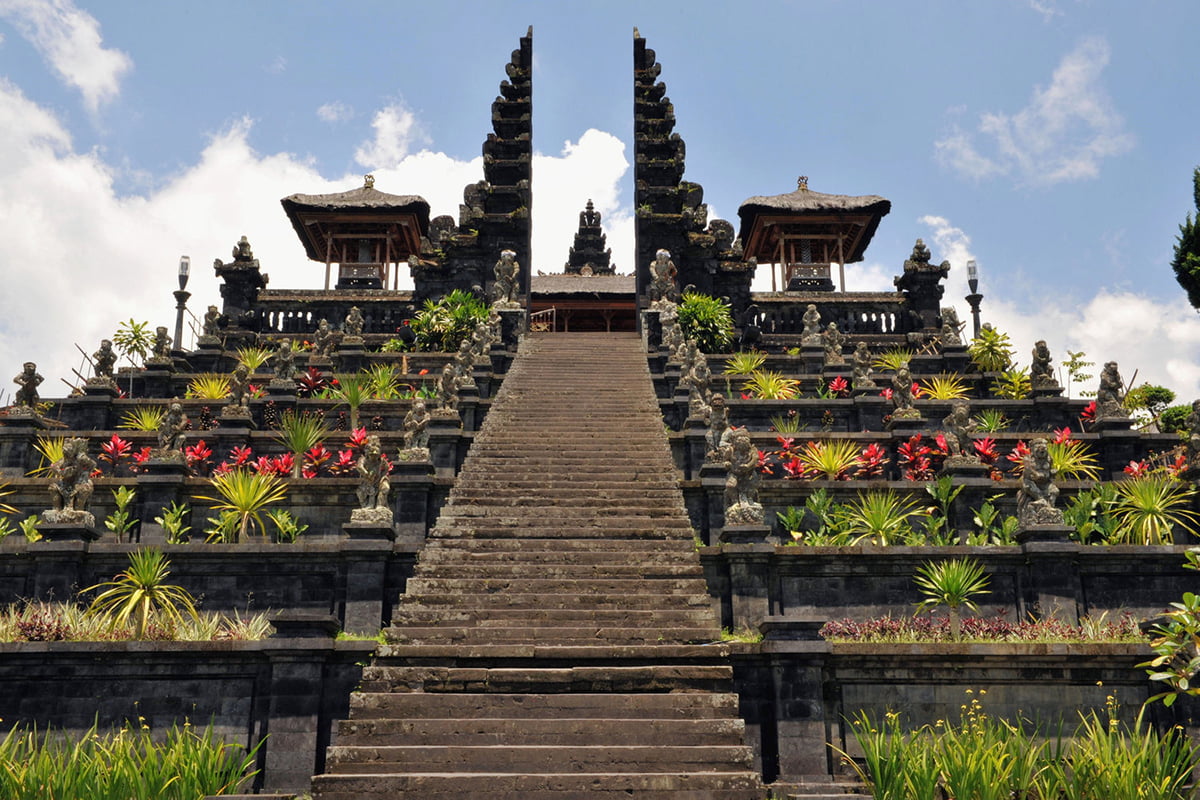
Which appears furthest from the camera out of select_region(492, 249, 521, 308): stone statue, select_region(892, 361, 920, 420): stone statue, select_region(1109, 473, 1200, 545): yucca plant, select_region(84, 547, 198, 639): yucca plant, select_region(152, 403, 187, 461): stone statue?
select_region(492, 249, 521, 308): stone statue

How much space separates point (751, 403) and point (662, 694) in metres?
8.63

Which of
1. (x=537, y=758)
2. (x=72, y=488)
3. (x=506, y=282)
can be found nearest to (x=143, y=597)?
(x=72, y=488)

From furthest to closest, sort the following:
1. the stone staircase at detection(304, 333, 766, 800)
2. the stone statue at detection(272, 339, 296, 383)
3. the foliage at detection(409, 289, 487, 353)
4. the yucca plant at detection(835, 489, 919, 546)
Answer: the foliage at detection(409, 289, 487, 353)
the stone statue at detection(272, 339, 296, 383)
the yucca plant at detection(835, 489, 919, 546)
the stone staircase at detection(304, 333, 766, 800)

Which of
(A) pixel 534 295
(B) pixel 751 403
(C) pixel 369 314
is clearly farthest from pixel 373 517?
(A) pixel 534 295

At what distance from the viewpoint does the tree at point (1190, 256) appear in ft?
90.0

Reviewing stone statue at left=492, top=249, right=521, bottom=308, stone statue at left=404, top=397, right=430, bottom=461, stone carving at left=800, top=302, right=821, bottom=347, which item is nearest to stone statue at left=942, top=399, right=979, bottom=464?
stone carving at left=800, top=302, right=821, bottom=347

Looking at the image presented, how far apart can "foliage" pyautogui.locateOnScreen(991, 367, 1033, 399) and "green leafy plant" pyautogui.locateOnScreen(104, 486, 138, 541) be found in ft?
52.7

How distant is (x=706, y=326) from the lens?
25234mm

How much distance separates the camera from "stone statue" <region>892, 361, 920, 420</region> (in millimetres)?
15861

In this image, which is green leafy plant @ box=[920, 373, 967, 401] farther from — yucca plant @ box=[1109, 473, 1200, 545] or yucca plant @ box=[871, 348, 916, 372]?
yucca plant @ box=[1109, 473, 1200, 545]

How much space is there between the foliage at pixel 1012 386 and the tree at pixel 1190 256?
10.3m

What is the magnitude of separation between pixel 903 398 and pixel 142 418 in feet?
43.8

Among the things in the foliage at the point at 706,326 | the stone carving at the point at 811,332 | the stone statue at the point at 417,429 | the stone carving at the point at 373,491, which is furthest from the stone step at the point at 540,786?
the foliage at the point at 706,326

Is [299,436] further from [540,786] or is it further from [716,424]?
[540,786]
